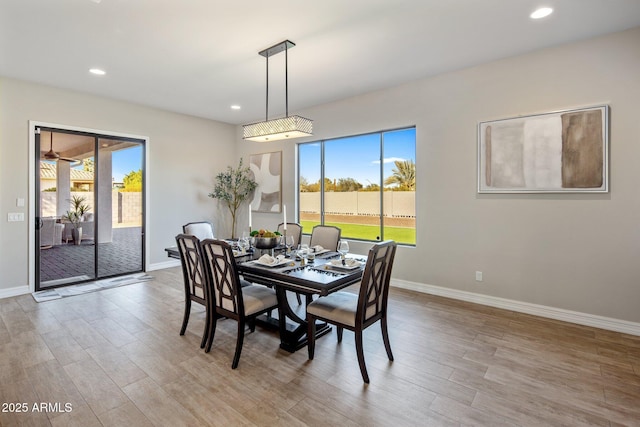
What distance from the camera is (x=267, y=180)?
6.55 metres

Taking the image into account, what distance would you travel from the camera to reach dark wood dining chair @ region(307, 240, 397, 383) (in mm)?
2377

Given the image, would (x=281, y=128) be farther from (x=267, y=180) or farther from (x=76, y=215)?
(x=76, y=215)

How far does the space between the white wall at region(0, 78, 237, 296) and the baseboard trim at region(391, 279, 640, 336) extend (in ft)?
14.8

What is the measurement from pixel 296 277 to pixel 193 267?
1.17 m

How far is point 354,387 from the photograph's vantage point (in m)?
2.31

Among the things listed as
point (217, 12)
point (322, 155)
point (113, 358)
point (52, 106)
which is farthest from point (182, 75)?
point (113, 358)

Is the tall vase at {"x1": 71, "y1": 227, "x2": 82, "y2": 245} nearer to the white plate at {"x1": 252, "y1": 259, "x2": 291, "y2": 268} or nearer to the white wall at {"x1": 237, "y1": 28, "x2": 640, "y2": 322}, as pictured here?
the white plate at {"x1": 252, "y1": 259, "x2": 291, "y2": 268}

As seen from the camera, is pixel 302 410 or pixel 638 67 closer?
pixel 302 410

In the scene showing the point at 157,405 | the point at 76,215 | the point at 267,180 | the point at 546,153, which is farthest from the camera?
the point at 267,180

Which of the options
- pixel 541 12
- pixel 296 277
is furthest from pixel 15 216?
pixel 541 12

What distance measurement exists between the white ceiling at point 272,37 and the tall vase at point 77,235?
2166 millimetres

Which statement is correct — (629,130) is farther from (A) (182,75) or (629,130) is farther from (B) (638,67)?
(A) (182,75)

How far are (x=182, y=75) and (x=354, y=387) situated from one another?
424 centimetres

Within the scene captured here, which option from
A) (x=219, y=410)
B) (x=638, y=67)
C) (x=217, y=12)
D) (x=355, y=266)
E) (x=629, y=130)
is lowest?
(x=219, y=410)
